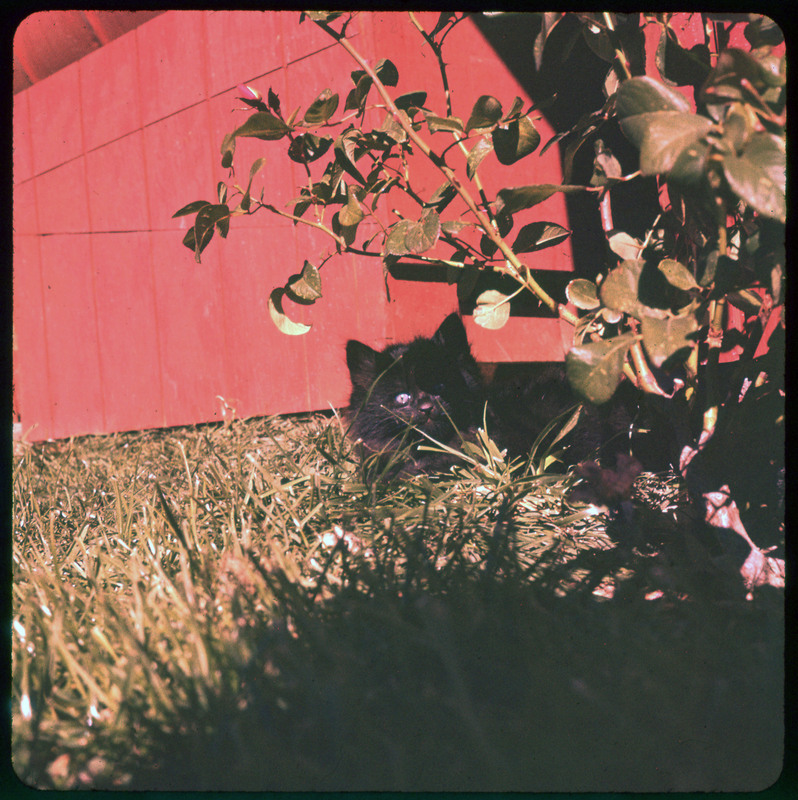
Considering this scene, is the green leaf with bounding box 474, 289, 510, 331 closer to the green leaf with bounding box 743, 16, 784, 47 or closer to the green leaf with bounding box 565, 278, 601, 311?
the green leaf with bounding box 565, 278, 601, 311

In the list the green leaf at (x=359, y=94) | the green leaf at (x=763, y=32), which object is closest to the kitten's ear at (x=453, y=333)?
the green leaf at (x=359, y=94)

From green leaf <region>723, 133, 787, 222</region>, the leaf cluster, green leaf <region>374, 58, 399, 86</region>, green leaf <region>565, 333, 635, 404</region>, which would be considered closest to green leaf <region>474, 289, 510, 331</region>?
the leaf cluster

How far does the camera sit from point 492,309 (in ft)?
3.63

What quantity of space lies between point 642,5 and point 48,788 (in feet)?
3.93

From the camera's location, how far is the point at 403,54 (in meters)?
1.77

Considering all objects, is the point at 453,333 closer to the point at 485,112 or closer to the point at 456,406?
the point at 456,406

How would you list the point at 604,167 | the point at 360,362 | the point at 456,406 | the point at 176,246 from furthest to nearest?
1. the point at 176,246
2. the point at 360,362
3. the point at 456,406
4. the point at 604,167

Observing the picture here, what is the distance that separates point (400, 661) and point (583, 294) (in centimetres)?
65

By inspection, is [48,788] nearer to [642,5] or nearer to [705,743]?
[705,743]

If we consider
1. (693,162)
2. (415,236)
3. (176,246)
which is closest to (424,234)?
(415,236)

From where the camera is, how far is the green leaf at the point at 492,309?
1.11 metres

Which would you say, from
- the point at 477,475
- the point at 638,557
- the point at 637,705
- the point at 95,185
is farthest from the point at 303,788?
the point at 95,185

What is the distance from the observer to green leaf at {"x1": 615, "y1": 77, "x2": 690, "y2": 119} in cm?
62

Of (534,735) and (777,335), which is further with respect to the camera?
(777,335)
